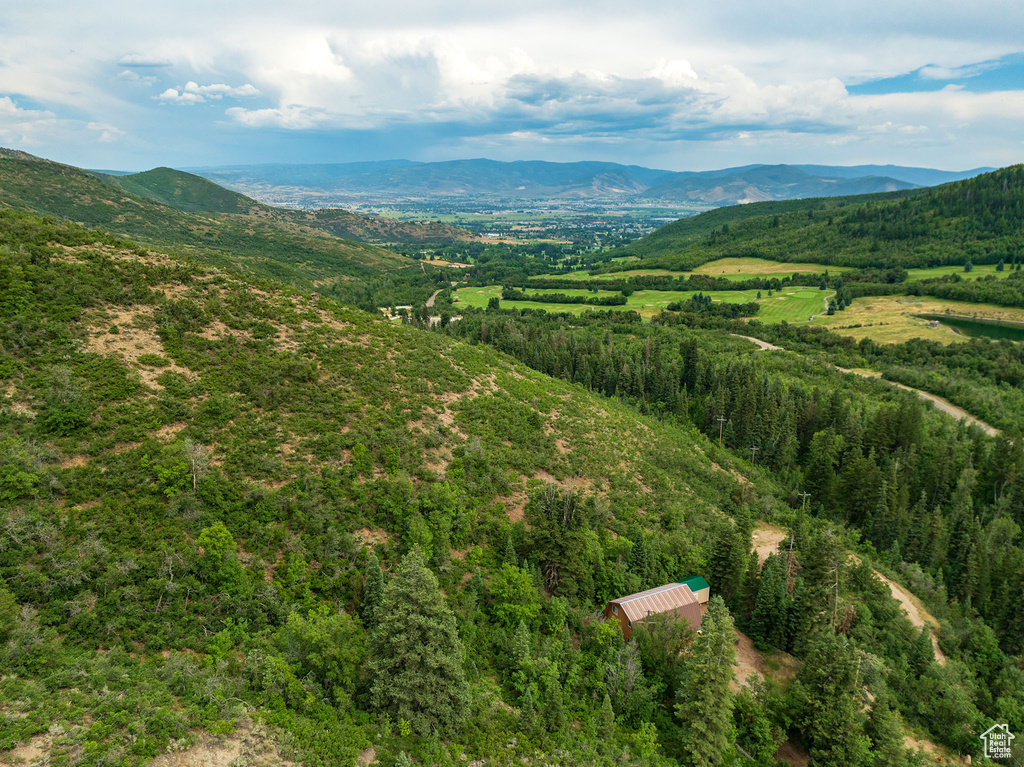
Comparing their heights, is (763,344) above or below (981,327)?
below

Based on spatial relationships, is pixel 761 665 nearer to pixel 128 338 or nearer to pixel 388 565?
pixel 388 565

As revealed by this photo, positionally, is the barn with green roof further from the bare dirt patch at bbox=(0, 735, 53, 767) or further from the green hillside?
the green hillside

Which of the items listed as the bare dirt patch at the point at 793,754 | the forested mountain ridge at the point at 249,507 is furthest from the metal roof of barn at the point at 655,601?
the bare dirt patch at the point at 793,754

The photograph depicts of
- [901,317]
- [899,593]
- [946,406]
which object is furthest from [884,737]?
[901,317]

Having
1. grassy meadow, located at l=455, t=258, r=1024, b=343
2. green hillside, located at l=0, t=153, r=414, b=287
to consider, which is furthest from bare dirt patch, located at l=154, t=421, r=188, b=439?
grassy meadow, located at l=455, t=258, r=1024, b=343

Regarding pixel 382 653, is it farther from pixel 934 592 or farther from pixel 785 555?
pixel 934 592

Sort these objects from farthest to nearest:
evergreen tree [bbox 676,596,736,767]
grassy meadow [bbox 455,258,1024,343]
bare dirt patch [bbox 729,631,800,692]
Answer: grassy meadow [bbox 455,258,1024,343], bare dirt patch [bbox 729,631,800,692], evergreen tree [bbox 676,596,736,767]

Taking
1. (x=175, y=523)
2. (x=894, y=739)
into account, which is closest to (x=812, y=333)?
(x=894, y=739)
